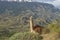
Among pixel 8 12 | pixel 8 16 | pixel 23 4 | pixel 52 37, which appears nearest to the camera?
pixel 52 37

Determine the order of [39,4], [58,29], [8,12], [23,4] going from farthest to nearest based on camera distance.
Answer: [39,4], [23,4], [8,12], [58,29]

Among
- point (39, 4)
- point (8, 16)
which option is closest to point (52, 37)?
point (8, 16)

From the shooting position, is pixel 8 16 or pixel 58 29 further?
pixel 8 16

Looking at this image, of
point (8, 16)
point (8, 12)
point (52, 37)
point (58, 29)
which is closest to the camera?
point (52, 37)

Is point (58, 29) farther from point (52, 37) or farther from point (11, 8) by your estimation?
point (11, 8)

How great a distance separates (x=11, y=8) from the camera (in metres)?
72.5

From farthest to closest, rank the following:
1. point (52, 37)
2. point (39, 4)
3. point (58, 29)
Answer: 1. point (39, 4)
2. point (58, 29)
3. point (52, 37)

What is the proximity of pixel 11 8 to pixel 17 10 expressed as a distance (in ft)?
8.40

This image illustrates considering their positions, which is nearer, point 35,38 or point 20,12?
point 35,38

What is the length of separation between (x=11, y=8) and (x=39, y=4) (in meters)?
15.5

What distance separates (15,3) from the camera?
76625mm

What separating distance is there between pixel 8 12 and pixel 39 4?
16612 millimetres

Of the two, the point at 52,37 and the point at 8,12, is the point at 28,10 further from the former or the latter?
the point at 52,37

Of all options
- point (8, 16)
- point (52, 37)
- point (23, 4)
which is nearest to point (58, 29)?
point (52, 37)
